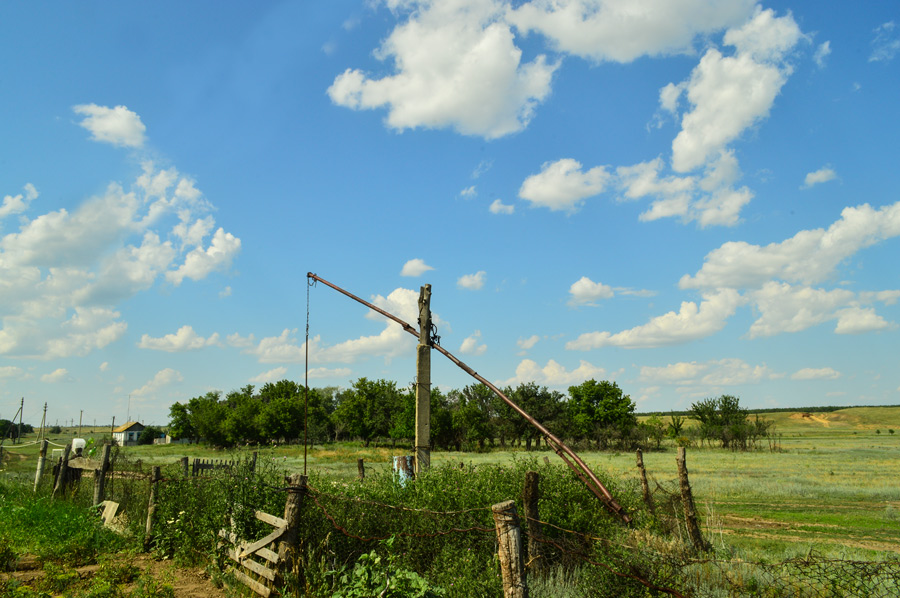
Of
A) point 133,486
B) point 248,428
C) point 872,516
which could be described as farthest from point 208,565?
point 248,428

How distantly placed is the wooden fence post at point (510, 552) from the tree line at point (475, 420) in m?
54.4

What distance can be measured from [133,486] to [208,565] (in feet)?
16.8

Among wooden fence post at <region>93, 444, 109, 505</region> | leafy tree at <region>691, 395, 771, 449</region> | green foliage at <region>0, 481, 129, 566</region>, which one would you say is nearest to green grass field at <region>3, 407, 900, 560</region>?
green foliage at <region>0, 481, 129, 566</region>

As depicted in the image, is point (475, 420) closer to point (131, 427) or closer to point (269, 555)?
point (269, 555)

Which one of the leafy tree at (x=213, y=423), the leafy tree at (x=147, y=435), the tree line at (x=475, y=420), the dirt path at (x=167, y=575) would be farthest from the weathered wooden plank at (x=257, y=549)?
the leafy tree at (x=147, y=435)

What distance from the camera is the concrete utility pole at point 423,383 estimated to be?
32.5 feet

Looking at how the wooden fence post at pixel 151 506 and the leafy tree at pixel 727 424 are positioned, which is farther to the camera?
the leafy tree at pixel 727 424

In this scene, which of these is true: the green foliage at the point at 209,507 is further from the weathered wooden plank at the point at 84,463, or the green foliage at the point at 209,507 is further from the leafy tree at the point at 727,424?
the leafy tree at the point at 727,424

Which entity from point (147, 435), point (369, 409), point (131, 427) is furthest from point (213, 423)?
point (131, 427)

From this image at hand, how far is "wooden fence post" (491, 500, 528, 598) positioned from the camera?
4.62 meters

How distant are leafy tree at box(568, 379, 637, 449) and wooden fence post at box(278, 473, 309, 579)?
61112 millimetres

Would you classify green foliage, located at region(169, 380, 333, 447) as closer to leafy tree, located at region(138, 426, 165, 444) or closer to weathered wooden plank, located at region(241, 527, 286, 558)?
leafy tree, located at region(138, 426, 165, 444)

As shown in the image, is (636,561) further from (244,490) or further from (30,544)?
(30,544)

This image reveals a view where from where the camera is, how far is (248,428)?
3017 inches
